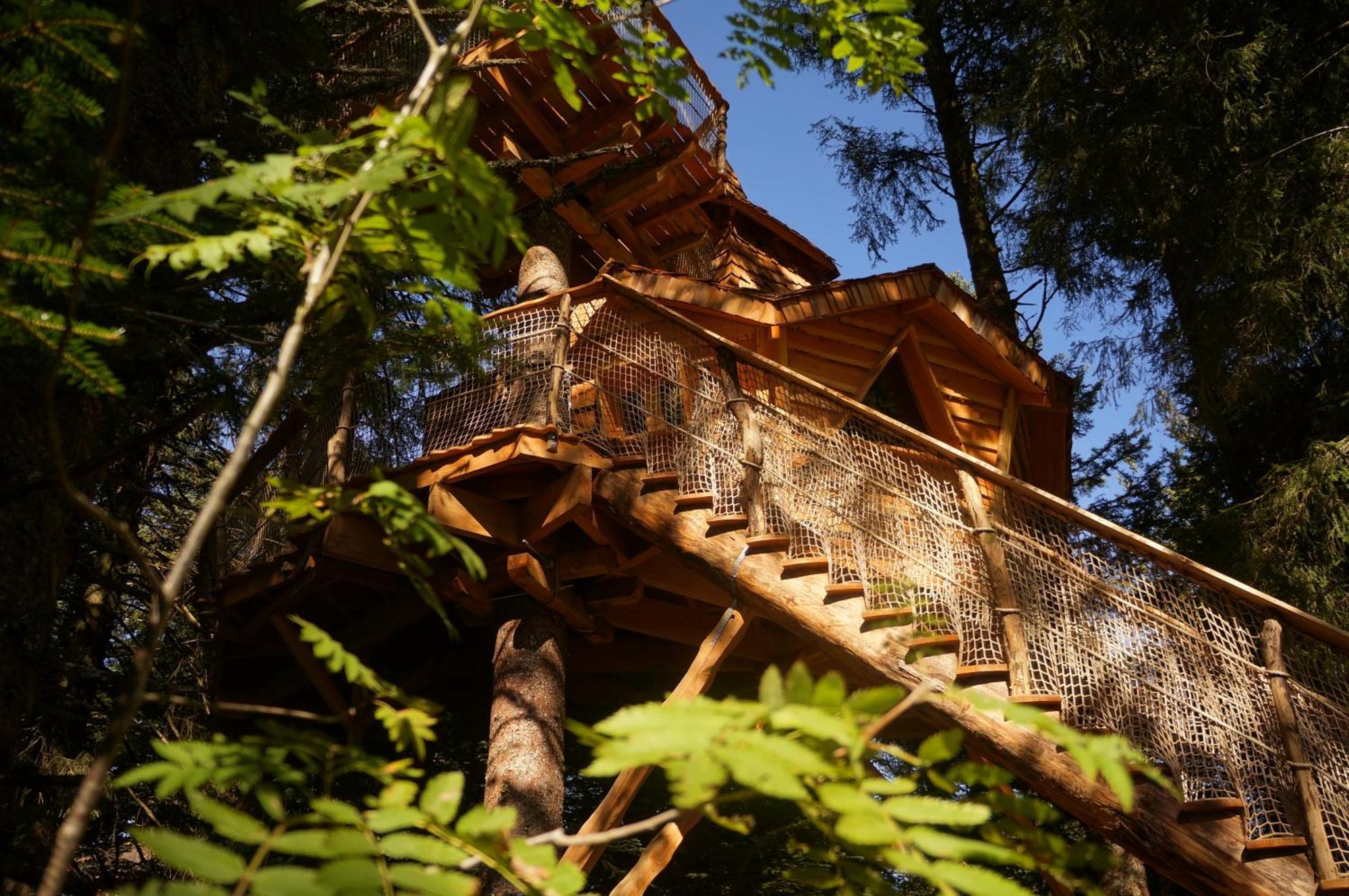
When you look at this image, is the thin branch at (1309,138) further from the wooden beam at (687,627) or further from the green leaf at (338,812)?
the green leaf at (338,812)

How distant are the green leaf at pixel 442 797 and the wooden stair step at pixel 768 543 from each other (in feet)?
12.7

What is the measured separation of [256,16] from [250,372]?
256 cm

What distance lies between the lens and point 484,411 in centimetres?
625

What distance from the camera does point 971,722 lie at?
471cm

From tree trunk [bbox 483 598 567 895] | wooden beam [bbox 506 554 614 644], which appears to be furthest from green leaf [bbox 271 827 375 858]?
wooden beam [bbox 506 554 614 644]

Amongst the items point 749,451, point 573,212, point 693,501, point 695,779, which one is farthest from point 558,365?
point 695,779

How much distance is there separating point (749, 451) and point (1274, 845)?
3.01 meters

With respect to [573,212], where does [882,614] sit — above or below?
below

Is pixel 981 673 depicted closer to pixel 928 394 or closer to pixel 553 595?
pixel 553 595

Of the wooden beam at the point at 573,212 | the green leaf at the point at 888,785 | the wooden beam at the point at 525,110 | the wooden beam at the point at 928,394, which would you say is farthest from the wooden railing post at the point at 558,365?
the green leaf at the point at 888,785

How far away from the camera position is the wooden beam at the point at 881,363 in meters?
7.99

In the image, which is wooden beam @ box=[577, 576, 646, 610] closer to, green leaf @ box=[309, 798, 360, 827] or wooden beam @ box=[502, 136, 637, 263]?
wooden beam @ box=[502, 136, 637, 263]

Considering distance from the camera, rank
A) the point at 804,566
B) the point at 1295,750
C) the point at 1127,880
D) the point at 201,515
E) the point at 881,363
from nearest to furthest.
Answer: the point at 201,515
the point at 1295,750
the point at 804,566
the point at 1127,880
the point at 881,363

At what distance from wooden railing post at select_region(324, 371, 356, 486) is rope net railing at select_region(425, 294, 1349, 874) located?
0.56 m
